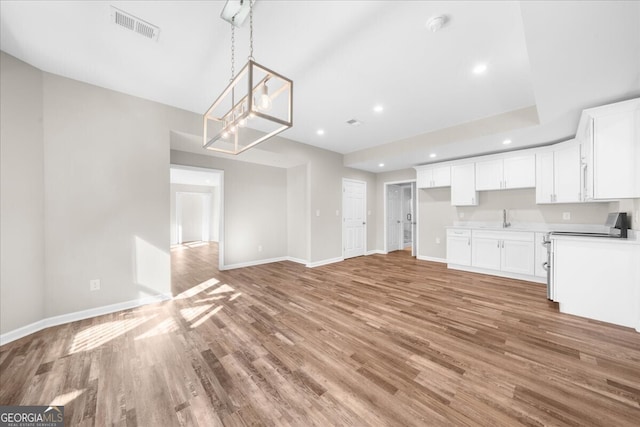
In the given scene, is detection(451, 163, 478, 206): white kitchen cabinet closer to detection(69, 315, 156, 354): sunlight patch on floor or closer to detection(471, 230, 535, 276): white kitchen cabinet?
detection(471, 230, 535, 276): white kitchen cabinet

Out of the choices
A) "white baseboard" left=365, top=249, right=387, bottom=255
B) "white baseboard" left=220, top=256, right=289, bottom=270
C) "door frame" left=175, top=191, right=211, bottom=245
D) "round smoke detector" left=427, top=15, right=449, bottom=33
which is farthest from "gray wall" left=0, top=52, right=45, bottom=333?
"door frame" left=175, top=191, right=211, bottom=245

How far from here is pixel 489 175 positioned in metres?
4.66

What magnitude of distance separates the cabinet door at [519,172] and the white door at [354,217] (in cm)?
326

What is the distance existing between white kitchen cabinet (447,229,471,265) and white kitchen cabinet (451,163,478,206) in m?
0.70

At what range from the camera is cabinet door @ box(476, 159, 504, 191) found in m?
4.55

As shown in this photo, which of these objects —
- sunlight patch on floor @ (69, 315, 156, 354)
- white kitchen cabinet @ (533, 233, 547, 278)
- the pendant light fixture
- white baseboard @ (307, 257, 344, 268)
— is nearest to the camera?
the pendant light fixture

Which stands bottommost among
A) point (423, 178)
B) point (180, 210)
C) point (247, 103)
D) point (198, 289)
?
point (198, 289)

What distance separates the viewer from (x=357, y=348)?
2.05 metres

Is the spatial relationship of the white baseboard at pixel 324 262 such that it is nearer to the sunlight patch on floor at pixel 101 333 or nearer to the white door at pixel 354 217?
the white door at pixel 354 217

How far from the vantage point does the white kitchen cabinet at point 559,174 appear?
3.71 metres

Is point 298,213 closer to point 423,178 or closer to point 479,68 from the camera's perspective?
point 423,178

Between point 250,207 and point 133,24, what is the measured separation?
382 centimetres

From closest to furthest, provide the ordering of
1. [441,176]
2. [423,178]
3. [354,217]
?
1. [441,176]
2. [423,178]
3. [354,217]

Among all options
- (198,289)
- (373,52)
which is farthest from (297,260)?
(373,52)
